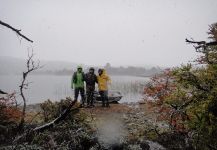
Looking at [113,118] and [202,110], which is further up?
[202,110]

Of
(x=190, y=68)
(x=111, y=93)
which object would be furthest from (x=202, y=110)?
(x=111, y=93)

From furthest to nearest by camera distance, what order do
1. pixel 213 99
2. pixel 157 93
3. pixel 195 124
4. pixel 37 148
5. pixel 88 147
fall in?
pixel 157 93, pixel 88 147, pixel 37 148, pixel 195 124, pixel 213 99

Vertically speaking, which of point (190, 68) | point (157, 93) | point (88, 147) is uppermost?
point (190, 68)

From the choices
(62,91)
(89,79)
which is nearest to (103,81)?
(89,79)

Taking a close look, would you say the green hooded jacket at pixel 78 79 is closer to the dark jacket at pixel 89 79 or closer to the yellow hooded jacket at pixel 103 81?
the dark jacket at pixel 89 79

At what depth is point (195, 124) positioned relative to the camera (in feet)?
19.6

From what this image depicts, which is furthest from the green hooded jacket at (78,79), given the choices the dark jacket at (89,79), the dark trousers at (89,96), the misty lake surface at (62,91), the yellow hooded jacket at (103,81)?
the misty lake surface at (62,91)

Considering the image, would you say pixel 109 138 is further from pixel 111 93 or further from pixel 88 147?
pixel 111 93

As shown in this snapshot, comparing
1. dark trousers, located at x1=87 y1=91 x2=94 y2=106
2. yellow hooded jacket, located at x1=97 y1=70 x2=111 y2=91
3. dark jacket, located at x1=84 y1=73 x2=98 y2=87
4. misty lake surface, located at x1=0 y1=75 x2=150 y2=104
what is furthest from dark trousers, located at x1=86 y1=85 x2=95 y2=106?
misty lake surface, located at x1=0 y1=75 x2=150 y2=104

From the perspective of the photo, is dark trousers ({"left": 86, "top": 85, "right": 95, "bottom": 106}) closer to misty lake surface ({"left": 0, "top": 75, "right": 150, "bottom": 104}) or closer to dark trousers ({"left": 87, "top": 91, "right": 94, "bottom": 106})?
dark trousers ({"left": 87, "top": 91, "right": 94, "bottom": 106})

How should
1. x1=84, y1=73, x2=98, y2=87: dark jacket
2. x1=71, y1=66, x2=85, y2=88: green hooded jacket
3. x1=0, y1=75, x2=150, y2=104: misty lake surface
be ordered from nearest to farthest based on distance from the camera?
x1=71, y1=66, x2=85, y2=88: green hooded jacket
x1=84, y1=73, x2=98, y2=87: dark jacket
x1=0, y1=75, x2=150, y2=104: misty lake surface

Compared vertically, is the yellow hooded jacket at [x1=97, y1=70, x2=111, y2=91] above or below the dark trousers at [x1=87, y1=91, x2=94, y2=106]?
above

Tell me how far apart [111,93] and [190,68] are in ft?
48.7

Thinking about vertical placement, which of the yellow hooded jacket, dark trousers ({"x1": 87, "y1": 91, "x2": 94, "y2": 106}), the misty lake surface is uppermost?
the yellow hooded jacket
